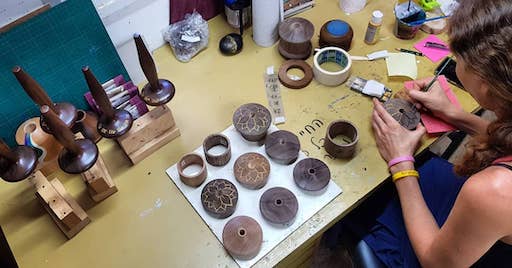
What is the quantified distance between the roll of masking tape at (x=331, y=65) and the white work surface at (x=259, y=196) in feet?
0.86

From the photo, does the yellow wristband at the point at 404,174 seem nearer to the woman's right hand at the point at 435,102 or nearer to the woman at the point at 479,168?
the woman at the point at 479,168

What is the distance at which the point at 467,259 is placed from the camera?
0.84 m

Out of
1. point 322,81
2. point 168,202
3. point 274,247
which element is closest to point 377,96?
point 322,81

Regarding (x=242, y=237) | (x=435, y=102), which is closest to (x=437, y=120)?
(x=435, y=102)

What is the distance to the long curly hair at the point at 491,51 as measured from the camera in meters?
0.74

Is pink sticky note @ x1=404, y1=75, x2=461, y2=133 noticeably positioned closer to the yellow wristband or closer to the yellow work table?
the yellow work table

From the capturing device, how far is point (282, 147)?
1039mm

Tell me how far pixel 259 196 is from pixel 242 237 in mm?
124

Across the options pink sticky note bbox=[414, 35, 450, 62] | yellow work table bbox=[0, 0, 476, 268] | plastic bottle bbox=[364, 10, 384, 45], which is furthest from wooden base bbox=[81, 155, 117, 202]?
pink sticky note bbox=[414, 35, 450, 62]

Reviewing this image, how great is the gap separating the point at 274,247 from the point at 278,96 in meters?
0.45

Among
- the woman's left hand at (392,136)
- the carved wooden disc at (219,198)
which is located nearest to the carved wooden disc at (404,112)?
the woman's left hand at (392,136)

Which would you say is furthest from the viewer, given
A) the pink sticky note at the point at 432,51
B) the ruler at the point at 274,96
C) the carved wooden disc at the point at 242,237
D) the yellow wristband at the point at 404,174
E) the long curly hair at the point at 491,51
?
the pink sticky note at the point at 432,51

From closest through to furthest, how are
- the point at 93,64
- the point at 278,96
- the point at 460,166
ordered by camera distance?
1. the point at 460,166
2. the point at 93,64
3. the point at 278,96

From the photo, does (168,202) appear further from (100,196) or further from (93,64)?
(93,64)
